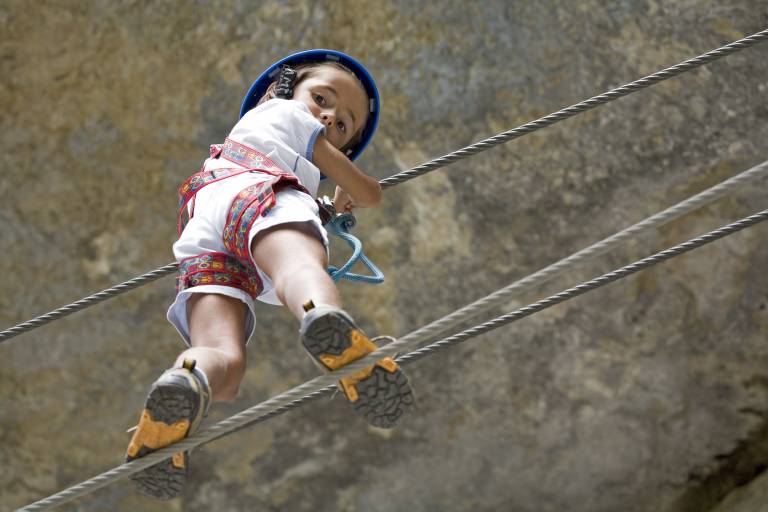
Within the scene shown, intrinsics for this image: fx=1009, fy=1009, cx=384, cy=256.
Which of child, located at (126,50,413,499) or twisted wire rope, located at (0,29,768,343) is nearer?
child, located at (126,50,413,499)

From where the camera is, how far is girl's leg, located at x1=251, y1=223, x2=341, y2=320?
4.56 feet

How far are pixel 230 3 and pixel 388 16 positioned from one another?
0.61 m

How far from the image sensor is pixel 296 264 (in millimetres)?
1459

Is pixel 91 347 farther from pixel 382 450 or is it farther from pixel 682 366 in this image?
pixel 682 366

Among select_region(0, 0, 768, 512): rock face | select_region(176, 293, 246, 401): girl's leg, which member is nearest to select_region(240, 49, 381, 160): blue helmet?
select_region(176, 293, 246, 401): girl's leg

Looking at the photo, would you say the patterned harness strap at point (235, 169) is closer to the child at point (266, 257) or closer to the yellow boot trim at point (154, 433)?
the child at point (266, 257)

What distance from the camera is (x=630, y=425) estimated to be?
13.2ft

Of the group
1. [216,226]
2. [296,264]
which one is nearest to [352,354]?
[296,264]

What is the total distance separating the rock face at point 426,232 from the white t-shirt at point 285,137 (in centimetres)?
210

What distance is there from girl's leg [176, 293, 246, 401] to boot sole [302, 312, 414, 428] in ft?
0.66

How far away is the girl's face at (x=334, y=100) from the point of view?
6.48 feet

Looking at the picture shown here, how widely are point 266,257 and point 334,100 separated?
565mm

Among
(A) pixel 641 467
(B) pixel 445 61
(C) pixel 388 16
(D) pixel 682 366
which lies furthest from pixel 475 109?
(A) pixel 641 467

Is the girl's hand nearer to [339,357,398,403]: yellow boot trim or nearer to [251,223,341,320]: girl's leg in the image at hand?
[251,223,341,320]: girl's leg
